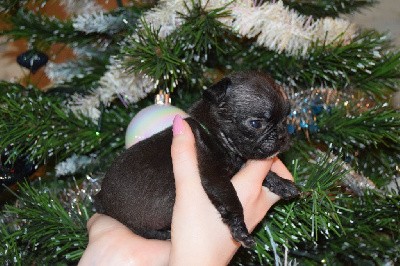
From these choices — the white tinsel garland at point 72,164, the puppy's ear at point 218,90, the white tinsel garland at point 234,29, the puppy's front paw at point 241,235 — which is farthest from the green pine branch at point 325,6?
the puppy's front paw at point 241,235

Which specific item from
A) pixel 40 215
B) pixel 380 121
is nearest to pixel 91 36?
pixel 40 215

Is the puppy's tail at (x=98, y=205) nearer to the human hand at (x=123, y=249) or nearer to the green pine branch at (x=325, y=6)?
the human hand at (x=123, y=249)

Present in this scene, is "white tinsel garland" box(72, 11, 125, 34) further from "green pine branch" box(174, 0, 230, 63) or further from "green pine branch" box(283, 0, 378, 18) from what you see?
"green pine branch" box(283, 0, 378, 18)

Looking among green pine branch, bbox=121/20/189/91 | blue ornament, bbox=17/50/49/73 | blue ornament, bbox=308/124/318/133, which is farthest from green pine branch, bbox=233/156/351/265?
blue ornament, bbox=17/50/49/73

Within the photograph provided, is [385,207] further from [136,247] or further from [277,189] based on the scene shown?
[136,247]

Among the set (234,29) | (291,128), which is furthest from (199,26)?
(291,128)

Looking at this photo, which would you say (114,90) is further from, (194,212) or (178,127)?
(194,212)
